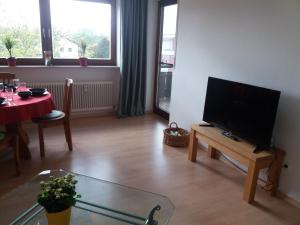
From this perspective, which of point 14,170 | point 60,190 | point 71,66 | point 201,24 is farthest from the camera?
point 71,66

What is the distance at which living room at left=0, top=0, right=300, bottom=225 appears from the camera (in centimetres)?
223

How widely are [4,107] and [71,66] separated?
2.00m

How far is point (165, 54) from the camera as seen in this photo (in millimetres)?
4602

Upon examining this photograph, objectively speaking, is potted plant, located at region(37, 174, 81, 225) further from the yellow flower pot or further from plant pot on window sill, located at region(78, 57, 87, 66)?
plant pot on window sill, located at region(78, 57, 87, 66)

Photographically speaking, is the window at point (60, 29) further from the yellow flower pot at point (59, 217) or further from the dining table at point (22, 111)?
the yellow flower pot at point (59, 217)

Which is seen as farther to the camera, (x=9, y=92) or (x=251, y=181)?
(x=9, y=92)

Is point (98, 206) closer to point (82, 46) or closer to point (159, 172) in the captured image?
point (159, 172)

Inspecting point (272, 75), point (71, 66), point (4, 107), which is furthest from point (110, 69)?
point (272, 75)

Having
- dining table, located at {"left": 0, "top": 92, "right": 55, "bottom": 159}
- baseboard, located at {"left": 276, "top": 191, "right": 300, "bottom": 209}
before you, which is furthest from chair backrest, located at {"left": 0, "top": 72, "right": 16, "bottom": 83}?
baseboard, located at {"left": 276, "top": 191, "right": 300, "bottom": 209}

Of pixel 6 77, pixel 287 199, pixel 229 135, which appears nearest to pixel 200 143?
pixel 229 135

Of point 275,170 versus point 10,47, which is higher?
point 10,47

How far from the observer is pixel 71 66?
14.0 feet

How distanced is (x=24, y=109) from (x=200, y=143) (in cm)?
221

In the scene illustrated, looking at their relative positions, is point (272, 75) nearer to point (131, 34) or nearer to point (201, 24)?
point (201, 24)
